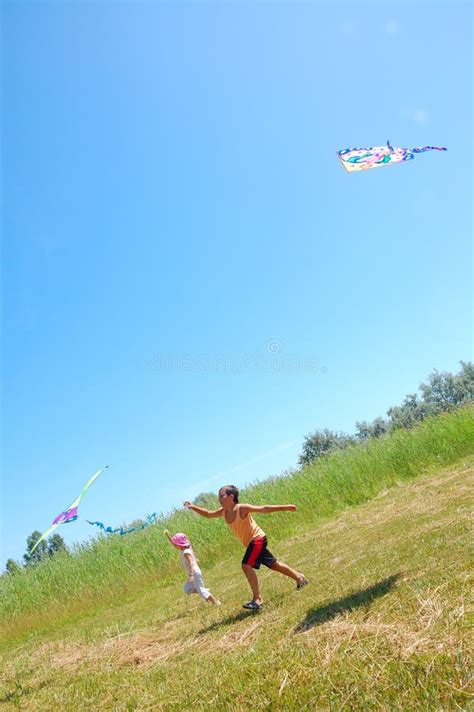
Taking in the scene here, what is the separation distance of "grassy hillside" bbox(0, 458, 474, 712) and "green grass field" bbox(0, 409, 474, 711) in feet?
0.05

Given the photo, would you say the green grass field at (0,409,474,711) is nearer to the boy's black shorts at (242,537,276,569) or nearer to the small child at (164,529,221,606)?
the small child at (164,529,221,606)

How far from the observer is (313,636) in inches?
177

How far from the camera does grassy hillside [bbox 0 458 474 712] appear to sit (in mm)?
3369

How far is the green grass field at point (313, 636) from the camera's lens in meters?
3.43

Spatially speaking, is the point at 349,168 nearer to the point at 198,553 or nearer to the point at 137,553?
the point at 198,553

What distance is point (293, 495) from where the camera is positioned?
18109 millimetres

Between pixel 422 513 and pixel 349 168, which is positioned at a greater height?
pixel 349 168

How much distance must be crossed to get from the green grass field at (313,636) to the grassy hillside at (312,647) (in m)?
0.02

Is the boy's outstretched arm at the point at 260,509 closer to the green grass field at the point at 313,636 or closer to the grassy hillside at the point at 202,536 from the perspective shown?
the green grass field at the point at 313,636

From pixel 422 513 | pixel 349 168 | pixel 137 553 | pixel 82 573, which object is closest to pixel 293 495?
pixel 137 553

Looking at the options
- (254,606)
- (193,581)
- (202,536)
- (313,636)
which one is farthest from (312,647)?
(202,536)

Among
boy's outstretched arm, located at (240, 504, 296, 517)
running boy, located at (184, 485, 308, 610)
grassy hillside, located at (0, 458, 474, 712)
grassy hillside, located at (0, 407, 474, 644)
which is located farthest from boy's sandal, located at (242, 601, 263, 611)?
grassy hillside, located at (0, 407, 474, 644)

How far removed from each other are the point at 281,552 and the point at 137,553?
635cm

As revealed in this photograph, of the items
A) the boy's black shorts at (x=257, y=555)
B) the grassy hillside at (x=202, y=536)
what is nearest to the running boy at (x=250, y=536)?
the boy's black shorts at (x=257, y=555)
